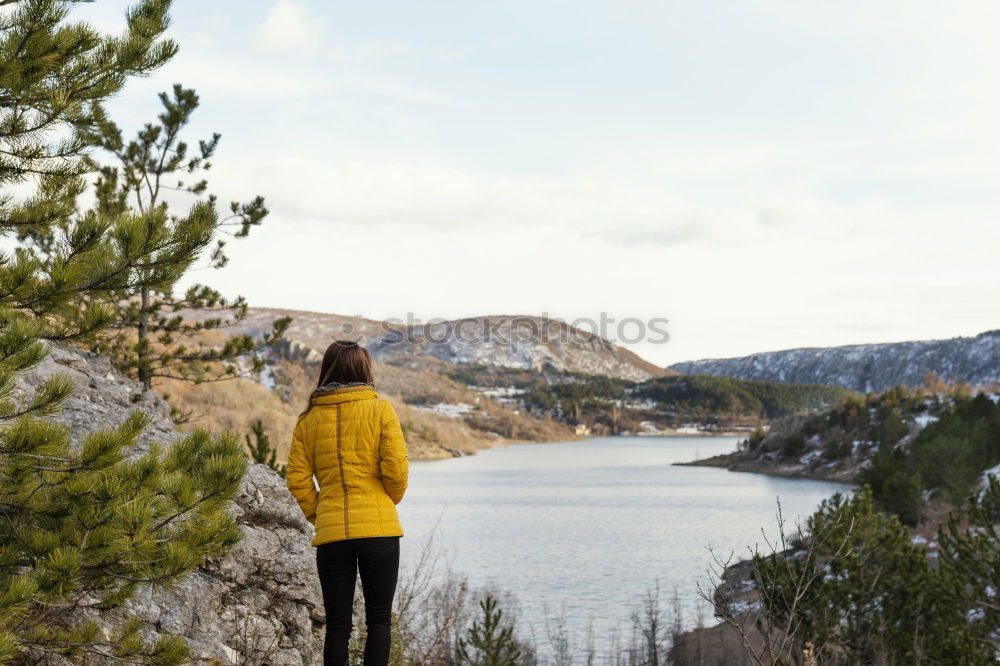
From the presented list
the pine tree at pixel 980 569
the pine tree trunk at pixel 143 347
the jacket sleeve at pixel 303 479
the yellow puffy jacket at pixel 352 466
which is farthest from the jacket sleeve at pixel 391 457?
the pine tree trunk at pixel 143 347

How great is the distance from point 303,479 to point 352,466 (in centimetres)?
32

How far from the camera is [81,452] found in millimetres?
4840

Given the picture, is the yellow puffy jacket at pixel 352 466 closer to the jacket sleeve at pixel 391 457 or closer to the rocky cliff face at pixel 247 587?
the jacket sleeve at pixel 391 457

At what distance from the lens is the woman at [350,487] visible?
4.52 meters

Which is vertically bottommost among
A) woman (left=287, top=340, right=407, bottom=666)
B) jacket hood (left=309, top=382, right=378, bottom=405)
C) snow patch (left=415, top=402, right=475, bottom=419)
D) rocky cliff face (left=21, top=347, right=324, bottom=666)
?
snow patch (left=415, top=402, right=475, bottom=419)

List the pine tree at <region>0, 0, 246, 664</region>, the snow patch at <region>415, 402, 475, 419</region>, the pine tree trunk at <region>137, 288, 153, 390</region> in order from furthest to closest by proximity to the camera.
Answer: the snow patch at <region>415, 402, 475, 419</region>
the pine tree trunk at <region>137, 288, 153, 390</region>
the pine tree at <region>0, 0, 246, 664</region>

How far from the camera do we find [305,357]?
92.1 metres

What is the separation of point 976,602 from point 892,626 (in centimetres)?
142

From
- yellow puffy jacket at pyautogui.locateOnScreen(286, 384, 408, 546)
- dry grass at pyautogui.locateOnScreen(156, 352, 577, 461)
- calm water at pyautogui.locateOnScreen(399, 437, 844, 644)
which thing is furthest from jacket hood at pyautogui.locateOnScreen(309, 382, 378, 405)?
calm water at pyautogui.locateOnScreen(399, 437, 844, 644)

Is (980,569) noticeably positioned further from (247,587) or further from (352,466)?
(352,466)

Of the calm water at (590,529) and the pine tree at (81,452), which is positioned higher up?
the pine tree at (81,452)

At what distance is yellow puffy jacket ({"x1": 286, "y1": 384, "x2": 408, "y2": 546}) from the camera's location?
4.52 metres

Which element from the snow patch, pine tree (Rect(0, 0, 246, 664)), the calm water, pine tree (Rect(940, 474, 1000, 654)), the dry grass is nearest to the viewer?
pine tree (Rect(0, 0, 246, 664))

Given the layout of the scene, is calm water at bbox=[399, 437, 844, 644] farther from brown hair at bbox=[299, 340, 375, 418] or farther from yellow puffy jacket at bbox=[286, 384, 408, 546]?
brown hair at bbox=[299, 340, 375, 418]
